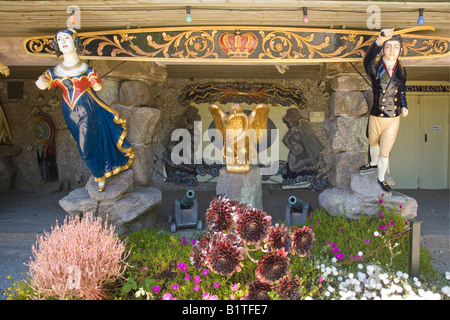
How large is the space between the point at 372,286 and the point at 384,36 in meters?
2.39

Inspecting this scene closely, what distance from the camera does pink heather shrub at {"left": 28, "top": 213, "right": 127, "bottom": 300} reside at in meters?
2.37

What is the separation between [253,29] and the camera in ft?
11.7

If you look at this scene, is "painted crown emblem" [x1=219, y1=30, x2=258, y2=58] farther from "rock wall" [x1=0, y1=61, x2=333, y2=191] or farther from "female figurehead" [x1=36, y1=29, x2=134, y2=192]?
"rock wall" [x1=0, y1=61, x2=333, y2=191]

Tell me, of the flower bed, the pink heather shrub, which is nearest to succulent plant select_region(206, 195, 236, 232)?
the flower bed

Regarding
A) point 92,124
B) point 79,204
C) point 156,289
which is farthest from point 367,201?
point 79,204

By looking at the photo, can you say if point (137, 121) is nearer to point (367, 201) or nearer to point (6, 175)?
point (367, 201)

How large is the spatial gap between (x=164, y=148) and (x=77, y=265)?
3.85 meters

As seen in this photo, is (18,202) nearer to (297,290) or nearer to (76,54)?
(76,54)

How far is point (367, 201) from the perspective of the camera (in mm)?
3781

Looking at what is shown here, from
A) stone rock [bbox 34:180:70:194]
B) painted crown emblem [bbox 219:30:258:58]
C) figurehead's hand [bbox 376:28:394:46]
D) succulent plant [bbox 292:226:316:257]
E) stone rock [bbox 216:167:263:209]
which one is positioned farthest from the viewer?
stone rock [bbox 34:180:70:194]

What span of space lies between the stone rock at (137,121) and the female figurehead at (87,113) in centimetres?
19

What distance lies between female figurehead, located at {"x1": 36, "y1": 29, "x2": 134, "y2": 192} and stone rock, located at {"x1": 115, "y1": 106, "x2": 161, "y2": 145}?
19cm

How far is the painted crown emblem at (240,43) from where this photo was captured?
11.8 ft

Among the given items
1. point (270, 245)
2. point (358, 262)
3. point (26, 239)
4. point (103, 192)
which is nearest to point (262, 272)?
point (270, 245)
